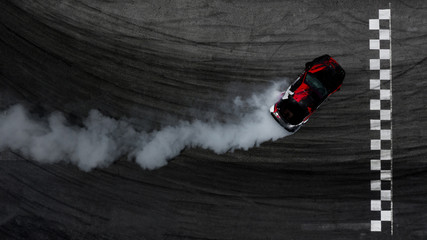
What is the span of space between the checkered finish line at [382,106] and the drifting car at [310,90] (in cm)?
80

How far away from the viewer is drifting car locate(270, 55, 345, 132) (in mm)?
7473

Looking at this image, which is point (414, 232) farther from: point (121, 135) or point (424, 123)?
point (121, 135)

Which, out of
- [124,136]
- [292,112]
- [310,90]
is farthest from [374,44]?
[124,136]

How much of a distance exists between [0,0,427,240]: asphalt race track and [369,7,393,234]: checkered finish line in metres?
0.12

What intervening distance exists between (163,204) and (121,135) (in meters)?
1.60

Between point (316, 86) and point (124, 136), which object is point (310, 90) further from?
point (124, 136)

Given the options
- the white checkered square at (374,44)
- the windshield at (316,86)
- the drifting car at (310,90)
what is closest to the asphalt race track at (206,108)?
the white checkered square at (374,44)

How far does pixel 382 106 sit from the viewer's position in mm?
7688

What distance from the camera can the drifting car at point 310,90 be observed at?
747 centimetres

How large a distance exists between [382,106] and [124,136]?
5058mm

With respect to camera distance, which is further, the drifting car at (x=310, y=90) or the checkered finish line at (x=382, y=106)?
the checkered finish line at (x=382, y=106)

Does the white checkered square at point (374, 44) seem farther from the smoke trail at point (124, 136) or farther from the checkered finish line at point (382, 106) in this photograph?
the smoke trail at point (124, 136)

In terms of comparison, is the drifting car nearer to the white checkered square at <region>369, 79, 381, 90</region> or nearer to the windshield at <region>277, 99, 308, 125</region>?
the windshield at <region>277, 99, 308, 125</region>

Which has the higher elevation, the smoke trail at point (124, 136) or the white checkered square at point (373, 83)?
the white checkered square at point (373, 83)
